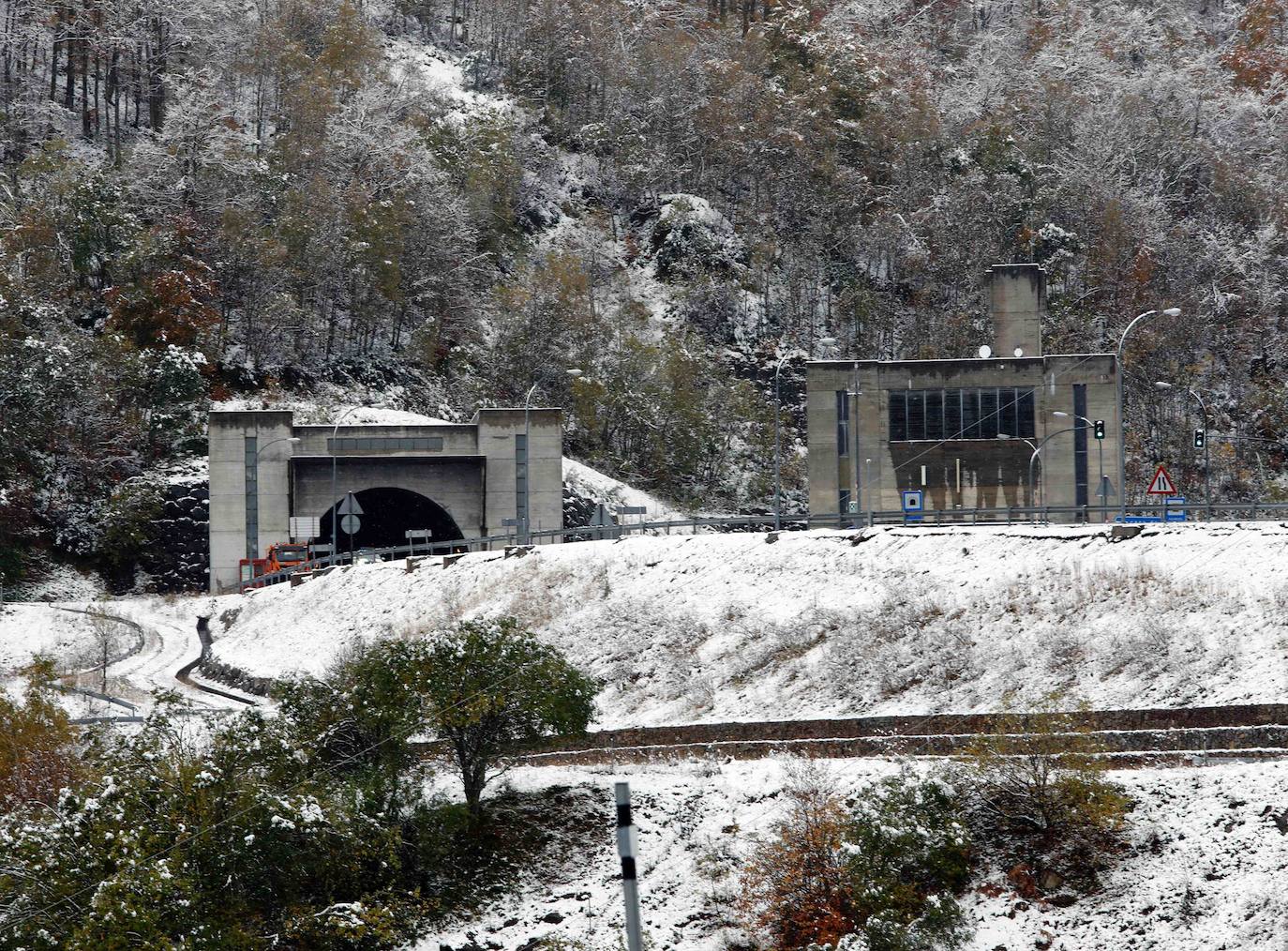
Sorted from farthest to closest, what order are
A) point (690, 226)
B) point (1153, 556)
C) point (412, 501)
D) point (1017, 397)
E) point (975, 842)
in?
point (690, 226) → point (412, 501) → point (1017, 397) → point (1153, 556) → point (975, 842)

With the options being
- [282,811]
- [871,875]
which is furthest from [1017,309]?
[282,811]

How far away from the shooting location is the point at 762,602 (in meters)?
48.1

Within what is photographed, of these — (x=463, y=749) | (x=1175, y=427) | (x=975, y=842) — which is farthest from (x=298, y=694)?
(x=1175, y=427)

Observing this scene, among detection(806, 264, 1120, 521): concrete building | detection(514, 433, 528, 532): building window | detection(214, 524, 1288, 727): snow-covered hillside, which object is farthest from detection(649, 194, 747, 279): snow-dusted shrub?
detection(214, 524, 1288, 727): snow-covered hillside

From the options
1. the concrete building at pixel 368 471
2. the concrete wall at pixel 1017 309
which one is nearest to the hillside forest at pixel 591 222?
the concrete building at pixel 368 471

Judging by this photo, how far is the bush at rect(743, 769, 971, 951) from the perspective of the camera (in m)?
29.9

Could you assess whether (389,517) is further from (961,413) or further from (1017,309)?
(1017,309)

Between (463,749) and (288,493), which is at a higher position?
(288,493)

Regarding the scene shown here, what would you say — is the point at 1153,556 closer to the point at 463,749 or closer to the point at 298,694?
the point at 463,749

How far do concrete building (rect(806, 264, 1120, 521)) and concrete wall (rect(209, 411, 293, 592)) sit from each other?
2396cm

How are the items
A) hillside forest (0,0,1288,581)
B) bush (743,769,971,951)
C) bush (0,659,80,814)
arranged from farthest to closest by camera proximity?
hillside forest (0,0,1288,581) → bush (0,659,80,814) → bush (743,769,971,951)

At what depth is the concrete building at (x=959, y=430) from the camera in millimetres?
73812

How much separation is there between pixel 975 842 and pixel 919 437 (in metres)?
44.1

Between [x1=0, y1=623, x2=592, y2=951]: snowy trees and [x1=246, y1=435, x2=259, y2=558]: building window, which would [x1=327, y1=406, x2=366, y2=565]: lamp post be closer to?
[x1=246, y1=435, x2=259, y2=558]: building window
